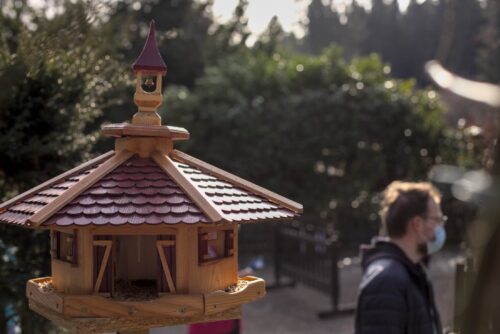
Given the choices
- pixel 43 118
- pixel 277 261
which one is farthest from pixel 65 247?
pixel 277 261

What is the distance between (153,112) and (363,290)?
1292 mm

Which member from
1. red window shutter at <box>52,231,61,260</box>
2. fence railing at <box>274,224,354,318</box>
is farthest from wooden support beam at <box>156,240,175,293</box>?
fence railing at <box>274,224,354,318</box>

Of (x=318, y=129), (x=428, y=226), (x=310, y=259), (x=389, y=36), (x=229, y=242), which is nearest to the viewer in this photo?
(x=229, y=242)

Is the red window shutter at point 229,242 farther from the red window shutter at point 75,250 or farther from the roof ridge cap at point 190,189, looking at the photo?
the red window shutter at point 75,250

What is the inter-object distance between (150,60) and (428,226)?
1.63 meters

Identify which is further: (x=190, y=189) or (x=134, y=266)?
(x=134, y=266)

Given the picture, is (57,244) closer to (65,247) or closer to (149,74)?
(65,247)

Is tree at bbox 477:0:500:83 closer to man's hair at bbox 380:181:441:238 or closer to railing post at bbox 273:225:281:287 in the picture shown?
man's hair at bbox 380:181:441:238

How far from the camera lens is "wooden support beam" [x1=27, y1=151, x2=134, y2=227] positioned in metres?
1.46

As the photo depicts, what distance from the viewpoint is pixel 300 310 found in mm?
7609

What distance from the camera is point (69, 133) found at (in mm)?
2711

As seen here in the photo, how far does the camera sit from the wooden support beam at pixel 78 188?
1455 millimetres

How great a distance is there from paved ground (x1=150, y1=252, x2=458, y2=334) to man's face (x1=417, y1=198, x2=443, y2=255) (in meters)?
3.75

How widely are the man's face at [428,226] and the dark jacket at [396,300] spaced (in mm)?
141
